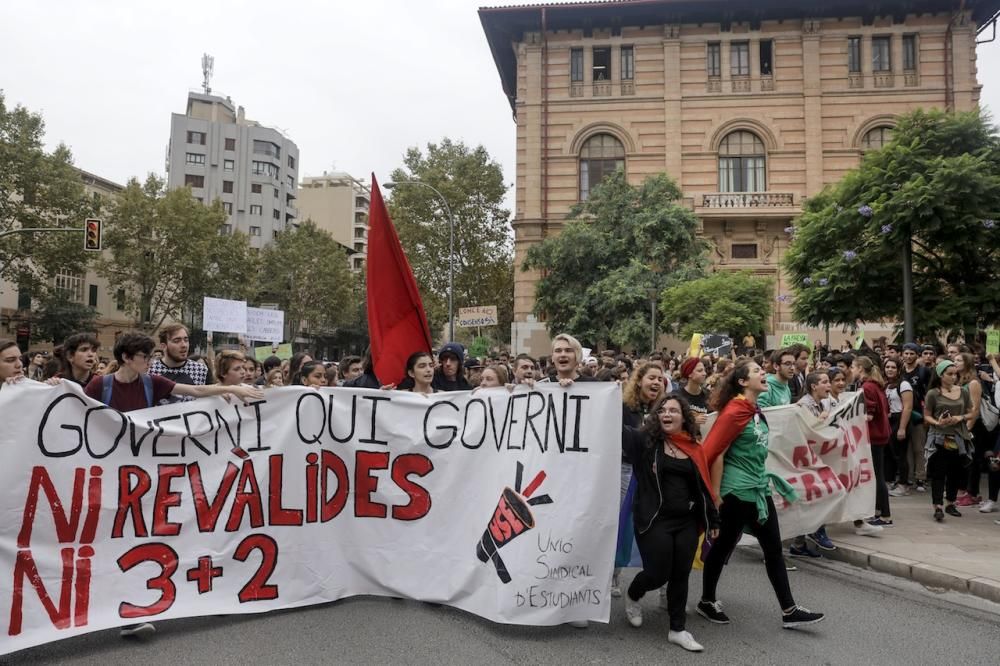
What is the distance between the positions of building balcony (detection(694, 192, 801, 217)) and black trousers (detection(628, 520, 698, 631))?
29657 millimetres

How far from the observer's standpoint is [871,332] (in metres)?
31.7

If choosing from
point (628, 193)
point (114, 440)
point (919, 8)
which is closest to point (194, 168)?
point (628, 193)

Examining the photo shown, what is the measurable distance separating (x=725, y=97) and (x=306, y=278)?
99.4 ft

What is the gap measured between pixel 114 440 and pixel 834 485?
18.6 ft

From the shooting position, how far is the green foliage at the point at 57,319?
40.3 m

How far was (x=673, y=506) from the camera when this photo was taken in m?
4.47

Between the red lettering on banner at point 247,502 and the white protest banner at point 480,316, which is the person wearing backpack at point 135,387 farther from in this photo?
the white protest banner at point 480,316

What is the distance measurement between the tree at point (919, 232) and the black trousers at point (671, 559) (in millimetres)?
10471

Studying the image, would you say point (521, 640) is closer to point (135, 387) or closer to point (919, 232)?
point (135, 387)

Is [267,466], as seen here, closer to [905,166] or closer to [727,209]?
[905,166]

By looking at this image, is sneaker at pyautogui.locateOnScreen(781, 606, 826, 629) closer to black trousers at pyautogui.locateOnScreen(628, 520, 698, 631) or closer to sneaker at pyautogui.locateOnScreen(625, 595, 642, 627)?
black trousers at pyautogui.locateOnScreen(628, 520, 698, 631)

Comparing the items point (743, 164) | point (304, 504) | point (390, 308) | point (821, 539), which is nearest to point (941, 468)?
point (821, 539)

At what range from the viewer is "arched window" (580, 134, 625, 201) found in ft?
112

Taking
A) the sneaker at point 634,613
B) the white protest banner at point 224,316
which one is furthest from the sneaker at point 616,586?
the white protest banner at point 224,316
